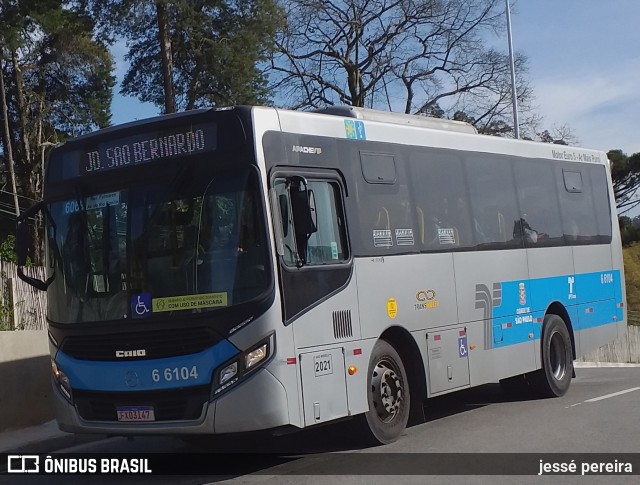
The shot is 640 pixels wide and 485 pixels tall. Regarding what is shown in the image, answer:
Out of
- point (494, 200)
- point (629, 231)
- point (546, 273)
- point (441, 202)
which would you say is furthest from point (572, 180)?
point (629, 231)

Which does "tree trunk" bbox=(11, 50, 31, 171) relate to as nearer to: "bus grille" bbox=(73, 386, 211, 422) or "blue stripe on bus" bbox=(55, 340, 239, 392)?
"blue stripe on bus" bbox=(55, 340, 239, 392)

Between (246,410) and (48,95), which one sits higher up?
(48,95)

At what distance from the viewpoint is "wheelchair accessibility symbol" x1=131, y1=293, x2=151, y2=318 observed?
8.47 metres

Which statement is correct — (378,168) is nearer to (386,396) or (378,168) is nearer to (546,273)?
(386,396)

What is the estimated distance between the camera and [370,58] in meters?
39.2

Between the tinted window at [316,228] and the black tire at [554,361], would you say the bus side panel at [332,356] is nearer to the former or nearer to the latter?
the tinted window at [316,228]

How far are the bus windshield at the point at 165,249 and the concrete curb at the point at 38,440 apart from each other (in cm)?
244

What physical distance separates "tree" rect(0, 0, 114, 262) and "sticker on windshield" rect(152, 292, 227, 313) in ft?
91.3

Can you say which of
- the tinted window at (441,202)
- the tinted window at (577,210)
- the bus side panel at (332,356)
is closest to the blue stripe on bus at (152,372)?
the bus side panel at (332,356)

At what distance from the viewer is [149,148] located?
8.88m

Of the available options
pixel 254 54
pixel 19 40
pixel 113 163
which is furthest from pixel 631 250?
pixel 113 163

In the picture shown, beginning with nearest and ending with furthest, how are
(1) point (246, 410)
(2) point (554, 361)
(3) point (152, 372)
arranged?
(1) point (246, 410) < (3) point (152, 372) < (2) point (554, 361)

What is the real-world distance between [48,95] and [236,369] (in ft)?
112

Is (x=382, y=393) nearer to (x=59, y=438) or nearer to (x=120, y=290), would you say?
(x=120, y=290)
